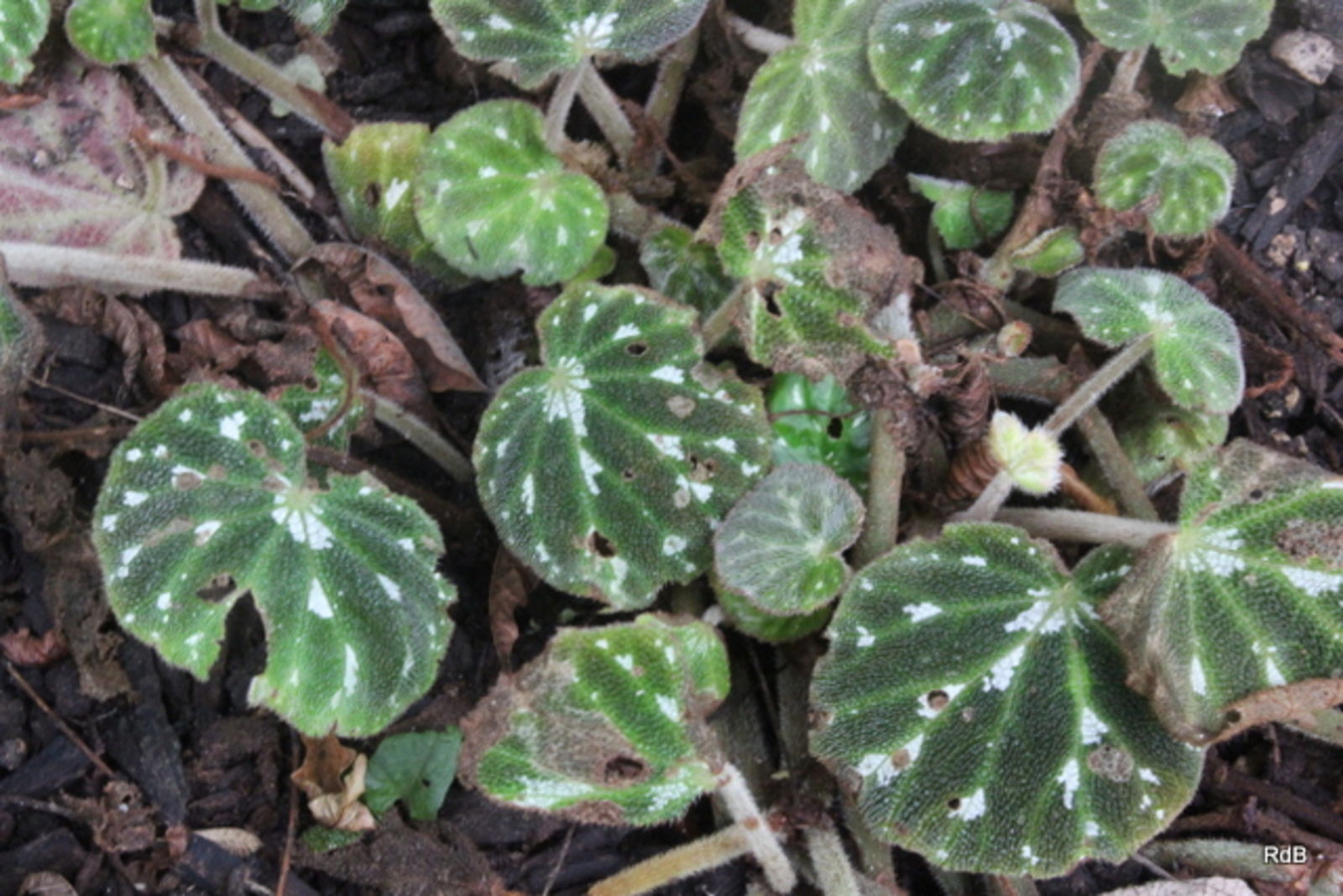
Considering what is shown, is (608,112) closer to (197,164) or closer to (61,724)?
(197,164)

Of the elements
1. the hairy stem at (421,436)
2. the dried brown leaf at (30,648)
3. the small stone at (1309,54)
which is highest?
the small stone at (1309,54)

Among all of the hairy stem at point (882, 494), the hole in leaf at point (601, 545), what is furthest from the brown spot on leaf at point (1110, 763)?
the hole in leaf at point (601, 545)

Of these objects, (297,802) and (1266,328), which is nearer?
(297,802)

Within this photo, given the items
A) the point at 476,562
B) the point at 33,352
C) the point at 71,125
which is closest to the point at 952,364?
the point at 476,562

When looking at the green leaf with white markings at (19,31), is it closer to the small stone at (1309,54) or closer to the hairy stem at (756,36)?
the hairy stem at (756,36)

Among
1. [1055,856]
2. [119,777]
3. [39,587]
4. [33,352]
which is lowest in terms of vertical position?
[1055,856]

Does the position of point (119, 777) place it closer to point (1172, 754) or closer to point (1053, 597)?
point (1053, 597)

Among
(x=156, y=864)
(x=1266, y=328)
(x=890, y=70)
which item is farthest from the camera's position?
(x=1266, y=328)
